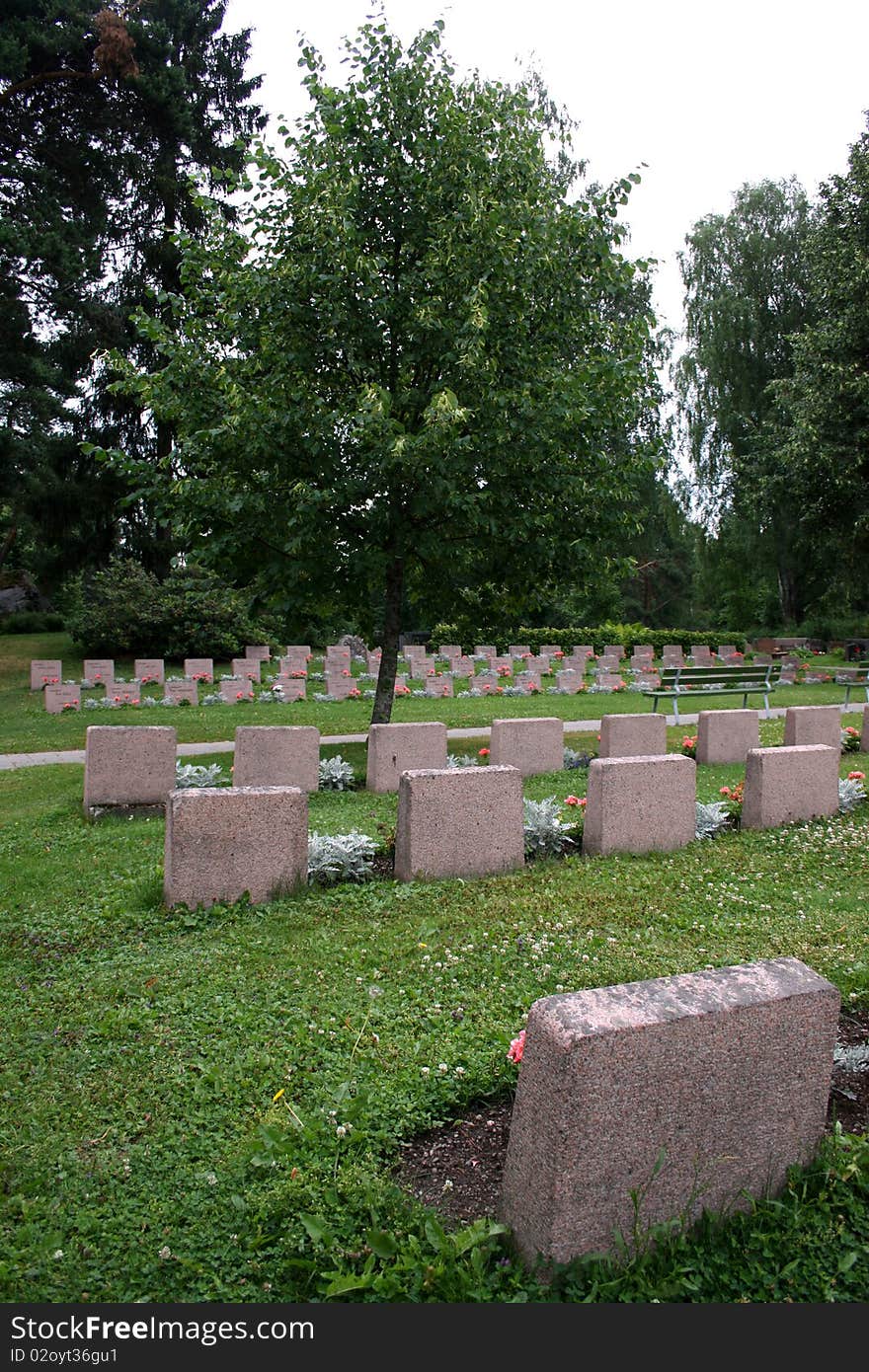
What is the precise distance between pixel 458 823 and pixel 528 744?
395 cm

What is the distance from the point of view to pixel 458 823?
219 inches

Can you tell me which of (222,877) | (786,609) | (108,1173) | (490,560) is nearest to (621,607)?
(786,609)

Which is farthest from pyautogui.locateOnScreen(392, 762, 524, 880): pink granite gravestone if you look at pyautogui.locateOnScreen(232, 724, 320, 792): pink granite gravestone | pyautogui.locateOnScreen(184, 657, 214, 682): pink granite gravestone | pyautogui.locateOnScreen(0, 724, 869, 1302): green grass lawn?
pyautogui.locateOnScreen(184, 657, 214, 682): pink granite gravestone

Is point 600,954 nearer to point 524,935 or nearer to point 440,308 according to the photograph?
point 524,935

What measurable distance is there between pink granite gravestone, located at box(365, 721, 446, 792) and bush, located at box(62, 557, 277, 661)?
47.9 ft

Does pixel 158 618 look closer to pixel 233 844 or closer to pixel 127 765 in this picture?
pixel 127 765

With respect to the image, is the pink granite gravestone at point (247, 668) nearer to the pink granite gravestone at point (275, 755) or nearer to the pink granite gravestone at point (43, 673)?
the pink granite gravestone at point (43, 673)

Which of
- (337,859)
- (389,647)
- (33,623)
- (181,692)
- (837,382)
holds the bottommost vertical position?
(337,859)

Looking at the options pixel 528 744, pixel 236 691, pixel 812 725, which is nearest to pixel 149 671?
pixel 236 691

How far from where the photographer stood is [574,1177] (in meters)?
2.18

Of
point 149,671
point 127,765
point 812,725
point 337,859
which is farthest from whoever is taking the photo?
point 149,671

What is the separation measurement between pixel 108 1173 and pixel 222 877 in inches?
96.0

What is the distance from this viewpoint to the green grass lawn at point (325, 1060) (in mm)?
2236

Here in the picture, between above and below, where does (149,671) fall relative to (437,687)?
above
